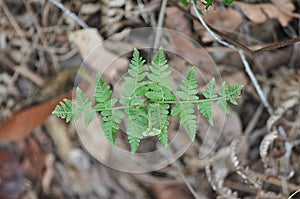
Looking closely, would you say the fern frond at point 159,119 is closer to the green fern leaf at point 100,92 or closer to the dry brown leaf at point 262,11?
the green fern leaf at point 100,92

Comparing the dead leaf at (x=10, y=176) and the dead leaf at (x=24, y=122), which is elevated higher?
the dead leaf at (x=24, y=122)

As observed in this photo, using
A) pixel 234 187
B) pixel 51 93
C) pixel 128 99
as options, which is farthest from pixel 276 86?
pixel 51 93

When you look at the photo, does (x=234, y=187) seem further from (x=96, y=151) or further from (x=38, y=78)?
(x=38, y=78)

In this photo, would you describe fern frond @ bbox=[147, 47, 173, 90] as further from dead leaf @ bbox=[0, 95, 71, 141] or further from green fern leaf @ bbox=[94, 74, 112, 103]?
dead leaf @ bbox=[0, 95, 71, 141]

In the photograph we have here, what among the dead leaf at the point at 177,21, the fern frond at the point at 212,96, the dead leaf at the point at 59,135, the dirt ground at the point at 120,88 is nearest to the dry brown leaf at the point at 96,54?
the dirt ground at the point at 120,88

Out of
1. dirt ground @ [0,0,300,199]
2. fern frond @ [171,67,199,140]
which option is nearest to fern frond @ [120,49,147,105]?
fern frond @ [171,67,199,140]

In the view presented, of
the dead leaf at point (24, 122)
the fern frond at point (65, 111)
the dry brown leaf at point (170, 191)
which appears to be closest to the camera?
the fern frond at point (65, 111)

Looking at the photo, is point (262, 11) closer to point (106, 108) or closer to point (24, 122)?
point (106, 108)

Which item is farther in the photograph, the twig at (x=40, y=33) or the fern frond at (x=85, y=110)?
the twig at (x=40, y=33)

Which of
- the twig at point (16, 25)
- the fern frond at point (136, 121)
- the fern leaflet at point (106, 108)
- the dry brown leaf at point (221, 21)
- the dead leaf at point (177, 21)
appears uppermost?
the twig at point (16, 25)
